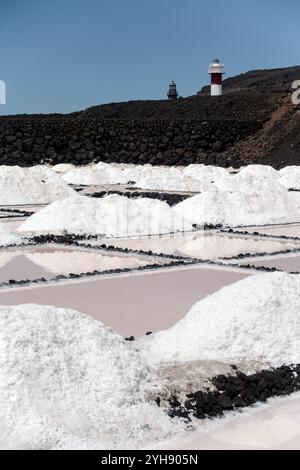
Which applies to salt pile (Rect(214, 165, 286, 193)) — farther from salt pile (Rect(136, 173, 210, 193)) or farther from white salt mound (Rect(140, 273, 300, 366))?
white salt mound (Rect(140, 273, 300, 366))

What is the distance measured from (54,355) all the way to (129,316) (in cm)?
250

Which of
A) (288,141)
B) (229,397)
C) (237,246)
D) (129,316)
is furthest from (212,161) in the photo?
(229,397)

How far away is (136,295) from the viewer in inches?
333

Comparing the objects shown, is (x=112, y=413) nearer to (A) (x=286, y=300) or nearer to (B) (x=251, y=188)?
(A) (x=286, y=300)

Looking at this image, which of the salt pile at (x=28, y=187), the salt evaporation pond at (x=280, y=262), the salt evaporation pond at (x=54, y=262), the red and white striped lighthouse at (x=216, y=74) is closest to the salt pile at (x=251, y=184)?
the salt pile at (x=28, y=187)

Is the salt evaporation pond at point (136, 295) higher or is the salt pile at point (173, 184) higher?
the salt pile at point (173, 184)

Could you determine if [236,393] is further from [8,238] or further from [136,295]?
[8,238]

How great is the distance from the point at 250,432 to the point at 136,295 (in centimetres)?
373

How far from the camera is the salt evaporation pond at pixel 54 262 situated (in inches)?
395

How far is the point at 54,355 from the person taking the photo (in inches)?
197

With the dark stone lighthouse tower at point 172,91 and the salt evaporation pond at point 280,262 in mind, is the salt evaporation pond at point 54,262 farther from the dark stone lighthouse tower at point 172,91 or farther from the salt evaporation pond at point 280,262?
the dark stone lighthouse tower at point 172,91

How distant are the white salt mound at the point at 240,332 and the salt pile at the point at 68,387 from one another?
0.65 meters

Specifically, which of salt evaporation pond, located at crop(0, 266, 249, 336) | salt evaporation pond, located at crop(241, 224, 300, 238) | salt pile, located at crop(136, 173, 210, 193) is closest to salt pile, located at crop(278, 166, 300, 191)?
salt pile, located at crop(136, 173, 210, 193)

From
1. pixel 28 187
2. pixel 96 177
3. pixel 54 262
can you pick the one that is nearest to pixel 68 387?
pixel 54 262
